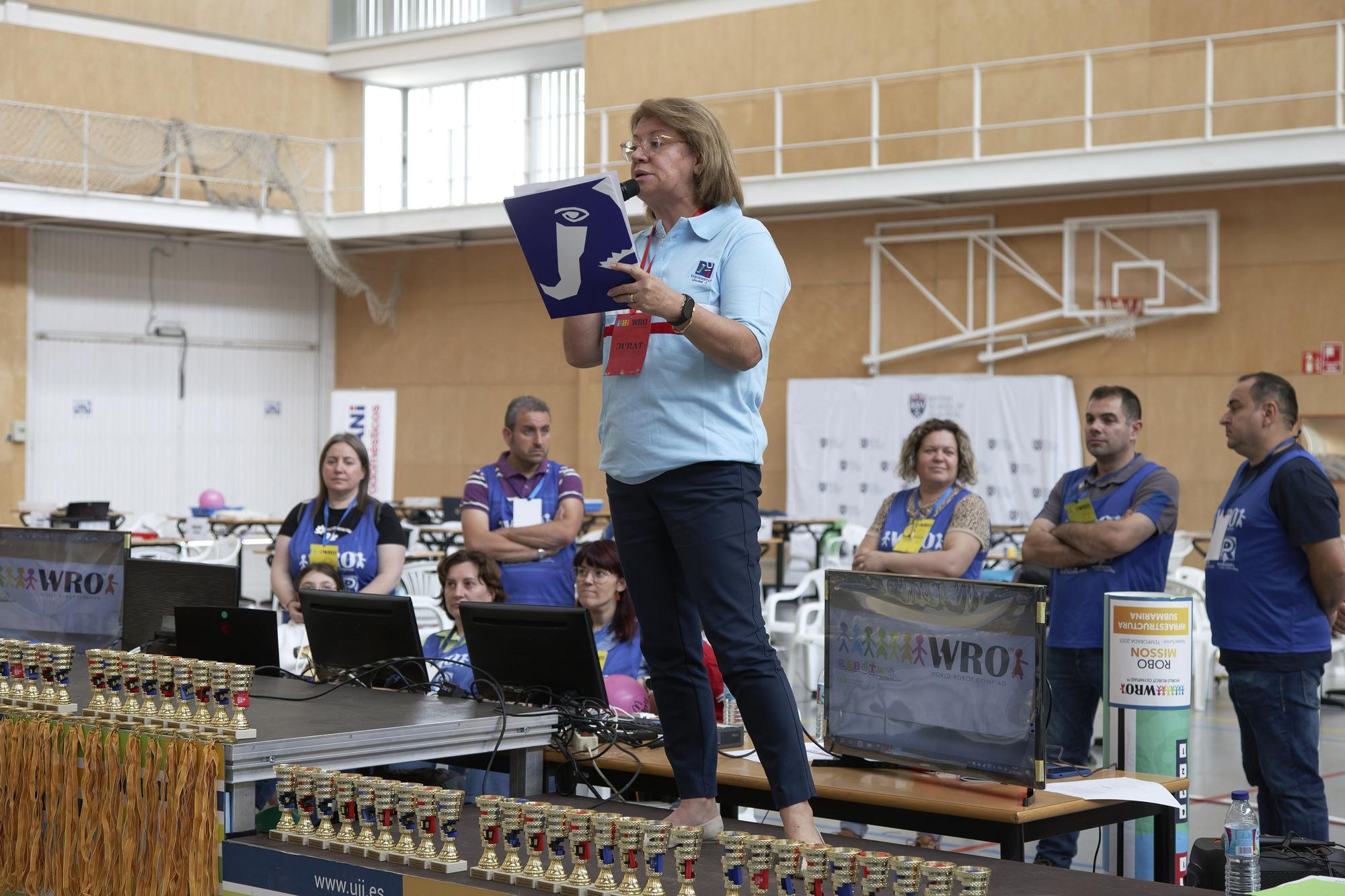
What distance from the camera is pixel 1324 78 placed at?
39.3 ft

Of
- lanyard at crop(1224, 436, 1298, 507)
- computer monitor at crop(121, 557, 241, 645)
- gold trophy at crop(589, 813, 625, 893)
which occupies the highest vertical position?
lanyard at crop(1224, 436, 1298, 507)

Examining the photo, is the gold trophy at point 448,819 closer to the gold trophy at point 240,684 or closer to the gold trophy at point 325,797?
the gold trophy at point 325,797

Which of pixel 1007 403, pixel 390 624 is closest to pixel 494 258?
pixel 1007 403

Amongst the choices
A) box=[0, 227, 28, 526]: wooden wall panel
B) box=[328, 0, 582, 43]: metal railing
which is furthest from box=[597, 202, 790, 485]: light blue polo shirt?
box=[0, 227, 28, 526]: wooden wall panel

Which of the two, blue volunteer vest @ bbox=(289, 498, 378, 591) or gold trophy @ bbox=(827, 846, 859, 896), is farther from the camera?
blue volunteer vest @ bbox=(289, 498, 378, 591)

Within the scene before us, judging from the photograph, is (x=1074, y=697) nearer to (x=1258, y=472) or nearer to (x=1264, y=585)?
(x=1264, y=585)

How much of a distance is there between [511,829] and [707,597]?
504mm

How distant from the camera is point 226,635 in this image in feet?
12.2

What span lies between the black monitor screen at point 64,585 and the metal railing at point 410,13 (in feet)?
43.5

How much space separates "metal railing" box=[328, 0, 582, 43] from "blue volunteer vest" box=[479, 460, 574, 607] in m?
12.2

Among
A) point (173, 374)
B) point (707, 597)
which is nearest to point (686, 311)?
point (707, 597)

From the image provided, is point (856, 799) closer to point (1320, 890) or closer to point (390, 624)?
point (1320, 890)

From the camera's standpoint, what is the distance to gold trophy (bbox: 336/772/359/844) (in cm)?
259

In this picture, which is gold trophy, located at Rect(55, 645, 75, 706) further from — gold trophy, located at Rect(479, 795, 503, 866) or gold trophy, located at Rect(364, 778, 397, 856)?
gold trophy, located at Rect(479, 795, 503, 866)
